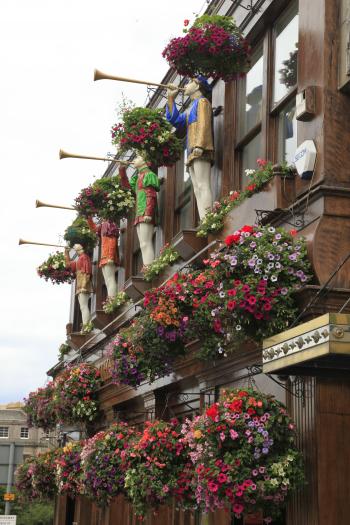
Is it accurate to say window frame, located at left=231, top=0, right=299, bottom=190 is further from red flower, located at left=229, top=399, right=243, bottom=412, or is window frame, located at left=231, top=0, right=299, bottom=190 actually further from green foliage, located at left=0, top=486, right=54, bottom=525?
green foliage, located at left=0, top=486, right=54, bottom=525

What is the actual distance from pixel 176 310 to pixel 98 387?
28.1 feet

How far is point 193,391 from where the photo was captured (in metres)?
13.9

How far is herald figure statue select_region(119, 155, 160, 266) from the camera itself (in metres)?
17.1

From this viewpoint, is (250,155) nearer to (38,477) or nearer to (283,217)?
(283,217)

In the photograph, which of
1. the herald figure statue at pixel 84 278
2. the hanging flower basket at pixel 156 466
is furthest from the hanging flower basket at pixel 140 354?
the herald figure statue at pixel 84 278

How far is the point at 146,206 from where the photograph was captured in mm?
17141

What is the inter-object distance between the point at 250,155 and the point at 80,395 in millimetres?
8482

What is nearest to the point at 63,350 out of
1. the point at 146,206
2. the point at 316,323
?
the point at 146,206

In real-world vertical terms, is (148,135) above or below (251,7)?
below

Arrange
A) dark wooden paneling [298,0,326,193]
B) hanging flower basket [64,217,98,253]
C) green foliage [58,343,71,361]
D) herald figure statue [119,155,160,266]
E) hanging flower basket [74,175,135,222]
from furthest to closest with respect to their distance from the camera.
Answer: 1. green foliage [58,343,71,361]
2. hanging flower basket [64,217,98,253]
3. hanging flower basket [74,175,135,222]
4. herald figure statue [119,155,160,266]
5. dark wooden paneling [298,0,326,193]

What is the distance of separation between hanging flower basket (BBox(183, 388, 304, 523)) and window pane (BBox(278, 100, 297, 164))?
3530 millimetres

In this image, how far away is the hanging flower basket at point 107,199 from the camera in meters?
19.5

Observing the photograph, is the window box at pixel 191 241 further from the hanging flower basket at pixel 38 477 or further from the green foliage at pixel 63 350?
the green foliage at pixel 63 350

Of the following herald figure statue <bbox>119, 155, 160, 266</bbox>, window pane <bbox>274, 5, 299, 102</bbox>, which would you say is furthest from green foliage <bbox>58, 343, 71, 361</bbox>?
window pane <bbox>274, 5, 299, 102</bbox>
